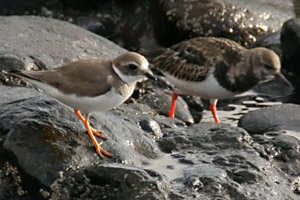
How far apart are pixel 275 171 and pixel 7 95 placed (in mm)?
2850

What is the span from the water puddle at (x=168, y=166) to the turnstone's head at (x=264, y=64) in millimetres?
2522

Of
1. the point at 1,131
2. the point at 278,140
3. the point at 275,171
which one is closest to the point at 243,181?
the point at 275,171

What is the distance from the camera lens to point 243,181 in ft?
22.1

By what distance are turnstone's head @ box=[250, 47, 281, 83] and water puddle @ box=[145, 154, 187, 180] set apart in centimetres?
252

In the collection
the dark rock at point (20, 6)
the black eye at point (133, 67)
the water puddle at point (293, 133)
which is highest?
the black eye at point (133, 67)

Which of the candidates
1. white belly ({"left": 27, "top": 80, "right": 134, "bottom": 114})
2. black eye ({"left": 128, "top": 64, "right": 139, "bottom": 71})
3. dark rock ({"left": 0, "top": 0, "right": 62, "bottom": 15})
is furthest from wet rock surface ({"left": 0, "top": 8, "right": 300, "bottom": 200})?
dark rock ({"left": 0, "top": 0, "right": 62, "bottom": 15})

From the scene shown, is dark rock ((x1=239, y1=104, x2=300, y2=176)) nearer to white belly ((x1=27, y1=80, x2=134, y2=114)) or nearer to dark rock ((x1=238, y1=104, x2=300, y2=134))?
dark rock ((x1=238, y1=104, x2=300, y2=134))

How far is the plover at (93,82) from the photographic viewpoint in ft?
21.2

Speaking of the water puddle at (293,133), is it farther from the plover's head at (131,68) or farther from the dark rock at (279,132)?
the plover's head at (131,68)

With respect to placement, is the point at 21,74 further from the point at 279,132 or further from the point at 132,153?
the point at 279,132

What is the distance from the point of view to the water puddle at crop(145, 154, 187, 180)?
683 centimetres

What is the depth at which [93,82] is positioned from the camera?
6.55m

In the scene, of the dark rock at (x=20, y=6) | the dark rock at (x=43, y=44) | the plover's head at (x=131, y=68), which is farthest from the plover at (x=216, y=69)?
the dark rock at (x=20, y=6)

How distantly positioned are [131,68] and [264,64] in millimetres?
3201
